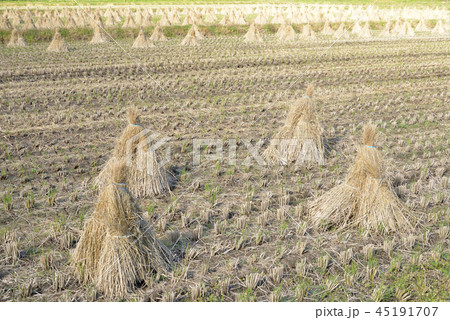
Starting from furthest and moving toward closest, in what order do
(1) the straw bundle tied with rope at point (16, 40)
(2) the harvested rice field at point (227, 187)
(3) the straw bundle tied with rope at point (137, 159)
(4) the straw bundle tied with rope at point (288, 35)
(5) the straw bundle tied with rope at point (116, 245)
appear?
(4) the straw bundle tied with rope at point (288, 35), (1) the straw bundle tied with rope at point (16, 40), (3) the straw bundle tied with rope at point (137, 159), (2) the harvested rice field at point (227, 187), (5) the straw bundle tied with rope at point (116, 245)

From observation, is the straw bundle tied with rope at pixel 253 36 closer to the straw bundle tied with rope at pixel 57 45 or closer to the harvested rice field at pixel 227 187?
the harvested rice field at pixel 227 187

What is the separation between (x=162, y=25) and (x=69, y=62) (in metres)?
8.64

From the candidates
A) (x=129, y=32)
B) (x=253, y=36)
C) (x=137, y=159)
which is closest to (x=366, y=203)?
(x=137, y=159)

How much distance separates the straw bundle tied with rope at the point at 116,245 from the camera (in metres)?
3.76

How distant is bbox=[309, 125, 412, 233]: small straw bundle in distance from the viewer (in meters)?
4.91

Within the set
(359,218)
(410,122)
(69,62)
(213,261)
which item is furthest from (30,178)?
(69,62)

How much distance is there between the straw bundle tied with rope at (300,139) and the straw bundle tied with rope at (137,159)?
2.01m

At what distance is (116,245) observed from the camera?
3781 millimetres

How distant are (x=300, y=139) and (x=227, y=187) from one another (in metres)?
1.46

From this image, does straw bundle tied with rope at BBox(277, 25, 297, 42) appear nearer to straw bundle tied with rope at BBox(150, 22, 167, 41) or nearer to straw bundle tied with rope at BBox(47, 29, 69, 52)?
straw bundle tied with rope at BBox(150, 22, 167, 41)

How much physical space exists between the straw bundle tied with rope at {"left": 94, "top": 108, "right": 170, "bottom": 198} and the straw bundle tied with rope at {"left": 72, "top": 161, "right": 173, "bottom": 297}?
1594 millimetres

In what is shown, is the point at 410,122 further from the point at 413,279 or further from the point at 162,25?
the point at 162,25

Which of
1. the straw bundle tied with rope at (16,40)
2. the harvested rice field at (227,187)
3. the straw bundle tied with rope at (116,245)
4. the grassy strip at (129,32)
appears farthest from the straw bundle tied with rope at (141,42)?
the straw bundle tied with rope at (116,245)

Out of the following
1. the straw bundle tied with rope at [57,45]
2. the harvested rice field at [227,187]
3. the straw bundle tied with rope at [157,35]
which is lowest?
the harvested rice field at [227,187]
